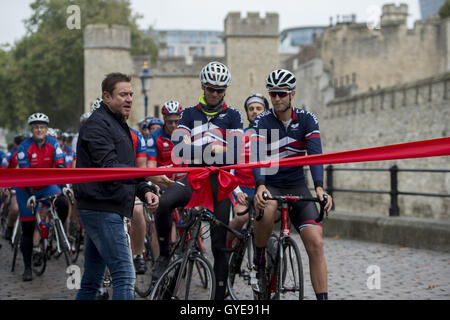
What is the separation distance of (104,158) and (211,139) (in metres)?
1.54

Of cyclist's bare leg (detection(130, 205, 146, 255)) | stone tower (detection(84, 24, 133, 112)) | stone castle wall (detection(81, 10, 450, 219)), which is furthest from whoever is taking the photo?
stone tower (detection(84, 24, 133, 112))

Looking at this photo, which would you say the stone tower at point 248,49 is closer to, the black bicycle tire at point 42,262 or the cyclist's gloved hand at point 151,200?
the black bicycle tire at point 42,262

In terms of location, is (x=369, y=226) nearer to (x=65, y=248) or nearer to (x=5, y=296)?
(x=65, y=248)

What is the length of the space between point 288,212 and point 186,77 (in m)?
→ 50.2

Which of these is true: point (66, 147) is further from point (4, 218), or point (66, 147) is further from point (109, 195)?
point (109, 195)

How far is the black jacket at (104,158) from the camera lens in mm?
4664

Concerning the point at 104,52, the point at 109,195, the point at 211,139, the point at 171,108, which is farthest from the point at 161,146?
the point at 104,52

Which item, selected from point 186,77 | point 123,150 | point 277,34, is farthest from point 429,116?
point 123,150

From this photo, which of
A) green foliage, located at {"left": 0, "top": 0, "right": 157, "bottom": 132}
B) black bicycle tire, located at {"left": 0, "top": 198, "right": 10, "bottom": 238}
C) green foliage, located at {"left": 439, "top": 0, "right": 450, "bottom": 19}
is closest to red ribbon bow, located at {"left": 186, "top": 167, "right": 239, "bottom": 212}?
black bicycle tire, located at {"left": 0, "top": 198, "right": 10, "bottom": 238}

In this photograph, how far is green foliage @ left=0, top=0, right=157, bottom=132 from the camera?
49.3 metres

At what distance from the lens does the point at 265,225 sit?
5660 millimetres

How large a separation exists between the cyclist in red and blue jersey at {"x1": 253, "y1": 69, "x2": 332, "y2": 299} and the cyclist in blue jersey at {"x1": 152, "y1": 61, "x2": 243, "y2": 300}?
0.38 meters

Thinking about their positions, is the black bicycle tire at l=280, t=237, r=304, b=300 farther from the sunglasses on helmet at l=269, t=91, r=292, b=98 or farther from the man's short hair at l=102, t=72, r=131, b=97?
the man's short hair at l=102, t=72, r=131, b=97

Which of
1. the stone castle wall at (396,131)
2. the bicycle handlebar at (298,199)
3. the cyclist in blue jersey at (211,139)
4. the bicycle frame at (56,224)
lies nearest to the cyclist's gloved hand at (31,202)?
the bicycle frame at (56,224)
